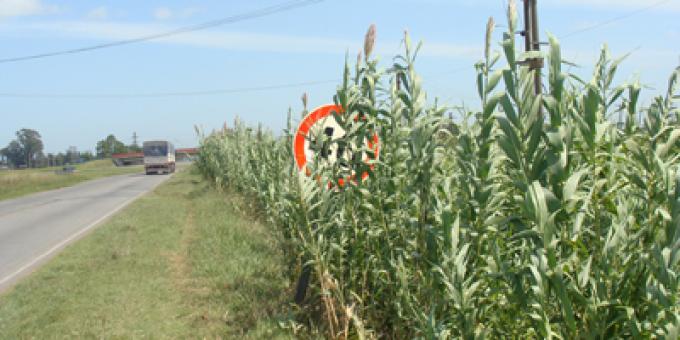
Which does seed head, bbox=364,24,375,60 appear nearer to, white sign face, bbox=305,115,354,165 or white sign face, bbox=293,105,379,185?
white sign face, bbox=293,105,379,185

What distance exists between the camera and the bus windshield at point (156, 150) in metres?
52.6

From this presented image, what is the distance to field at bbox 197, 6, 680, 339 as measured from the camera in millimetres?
3002

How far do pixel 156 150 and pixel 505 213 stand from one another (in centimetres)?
5176

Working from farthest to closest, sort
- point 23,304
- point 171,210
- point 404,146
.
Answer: point 171,210, point 23,304, point 404,146

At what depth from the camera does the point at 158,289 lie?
8.14m

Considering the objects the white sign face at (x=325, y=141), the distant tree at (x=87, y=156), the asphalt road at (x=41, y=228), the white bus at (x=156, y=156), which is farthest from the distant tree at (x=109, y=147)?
the white sign face at (x=325, y=141)

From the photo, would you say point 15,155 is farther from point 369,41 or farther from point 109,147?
point 369,41

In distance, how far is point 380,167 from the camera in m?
5.29

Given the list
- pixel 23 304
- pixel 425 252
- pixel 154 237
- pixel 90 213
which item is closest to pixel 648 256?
pixel 425 252

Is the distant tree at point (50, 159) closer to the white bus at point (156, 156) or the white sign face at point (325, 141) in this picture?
the white bus at point (156, 156)

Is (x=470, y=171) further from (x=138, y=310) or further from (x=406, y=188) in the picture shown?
(x=138, y=310)

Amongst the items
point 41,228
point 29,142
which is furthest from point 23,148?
point 41,228

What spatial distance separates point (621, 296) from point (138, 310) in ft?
18.4

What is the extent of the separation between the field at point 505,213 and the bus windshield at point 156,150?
49.2 meters
